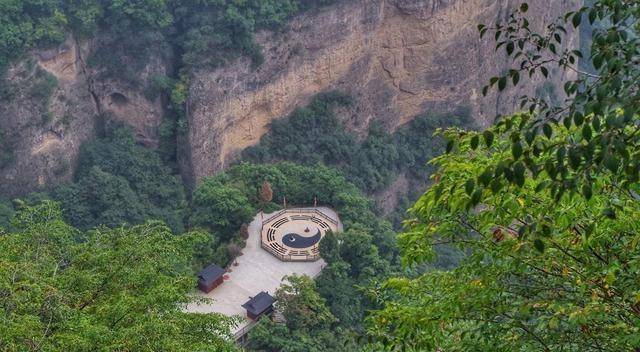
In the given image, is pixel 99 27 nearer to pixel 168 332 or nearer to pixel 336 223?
pixel 336 223

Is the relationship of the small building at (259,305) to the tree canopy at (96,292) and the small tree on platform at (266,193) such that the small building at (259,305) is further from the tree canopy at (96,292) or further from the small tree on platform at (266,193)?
the tree canopy at (96,292)

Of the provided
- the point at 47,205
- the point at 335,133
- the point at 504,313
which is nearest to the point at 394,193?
the point at 335,133

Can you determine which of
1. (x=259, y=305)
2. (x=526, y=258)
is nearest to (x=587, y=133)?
(x=526, y=258)

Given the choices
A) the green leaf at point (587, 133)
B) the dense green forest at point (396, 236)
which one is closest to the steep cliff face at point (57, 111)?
the dense green forest at point (396, 236)

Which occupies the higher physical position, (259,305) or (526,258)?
(526,258)

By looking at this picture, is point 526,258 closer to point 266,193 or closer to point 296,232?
point 296,232

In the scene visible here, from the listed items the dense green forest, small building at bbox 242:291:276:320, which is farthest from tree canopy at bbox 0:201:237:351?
small building at bbox 242:291:276:320
